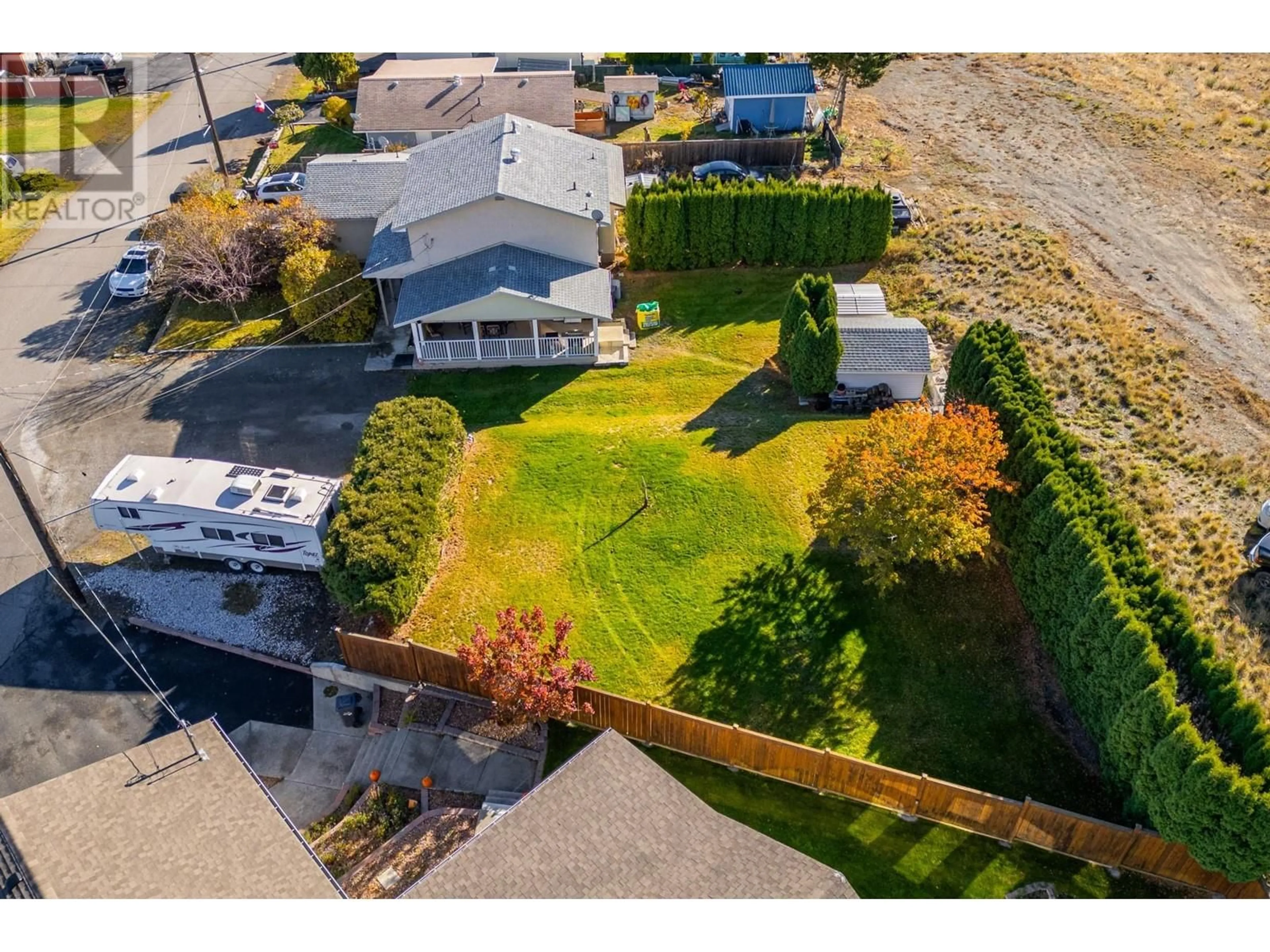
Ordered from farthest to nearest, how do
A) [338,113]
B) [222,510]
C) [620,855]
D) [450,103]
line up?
[338,113] < [450,103] < [222,510] < [620,855]

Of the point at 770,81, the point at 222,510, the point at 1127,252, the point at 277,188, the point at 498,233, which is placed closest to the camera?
the point at 222,510

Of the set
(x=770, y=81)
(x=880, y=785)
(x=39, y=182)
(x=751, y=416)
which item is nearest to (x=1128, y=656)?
(x=880, y=785)

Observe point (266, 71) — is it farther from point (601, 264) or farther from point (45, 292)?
point (601, 264)

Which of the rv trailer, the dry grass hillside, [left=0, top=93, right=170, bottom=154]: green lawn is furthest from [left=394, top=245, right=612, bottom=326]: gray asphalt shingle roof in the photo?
[left=0, top=93, right=170, bottom=154]: green lawn

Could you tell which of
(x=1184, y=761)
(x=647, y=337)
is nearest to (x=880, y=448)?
(x=1184, y=761)

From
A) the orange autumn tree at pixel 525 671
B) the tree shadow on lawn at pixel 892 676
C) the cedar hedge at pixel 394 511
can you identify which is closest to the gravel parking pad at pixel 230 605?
the cedar hedge at pixel 394 511

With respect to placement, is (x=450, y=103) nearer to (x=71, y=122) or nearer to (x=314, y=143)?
(x=314, y=143)
